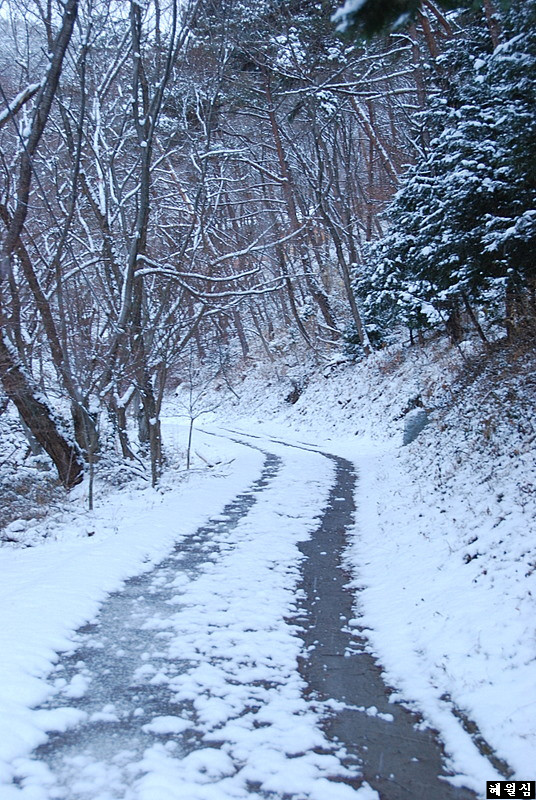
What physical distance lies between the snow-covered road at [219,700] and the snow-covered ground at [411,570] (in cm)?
5

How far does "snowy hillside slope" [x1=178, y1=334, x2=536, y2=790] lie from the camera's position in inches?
157

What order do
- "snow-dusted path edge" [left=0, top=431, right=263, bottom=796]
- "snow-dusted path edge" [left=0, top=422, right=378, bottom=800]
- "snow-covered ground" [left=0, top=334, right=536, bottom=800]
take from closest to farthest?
"snow-dusted path edge" [left=0, top=422, right=378, bottom=800]
"snow-covered ground" [left=0, top=334, right=536, bottom=800]
"snow-dusted path edge" [left=0, top=431, right=263, bottom=796]

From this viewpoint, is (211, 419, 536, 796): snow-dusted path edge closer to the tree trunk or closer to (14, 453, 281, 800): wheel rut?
(14, 453, 281, 800): wheel rut

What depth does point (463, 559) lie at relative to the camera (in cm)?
622

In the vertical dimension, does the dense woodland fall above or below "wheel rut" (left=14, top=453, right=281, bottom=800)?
above

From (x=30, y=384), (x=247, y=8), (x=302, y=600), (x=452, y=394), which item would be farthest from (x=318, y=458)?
(x=247, y=8)


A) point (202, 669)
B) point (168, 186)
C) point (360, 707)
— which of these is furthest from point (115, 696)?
point (168, 186)

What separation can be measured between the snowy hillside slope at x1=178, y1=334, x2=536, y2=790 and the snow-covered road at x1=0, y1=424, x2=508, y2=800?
387 mm

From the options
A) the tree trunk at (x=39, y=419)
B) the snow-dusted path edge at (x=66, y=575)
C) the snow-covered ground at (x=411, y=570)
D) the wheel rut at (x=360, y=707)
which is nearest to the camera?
the wheel rut at (x=360, y=707)

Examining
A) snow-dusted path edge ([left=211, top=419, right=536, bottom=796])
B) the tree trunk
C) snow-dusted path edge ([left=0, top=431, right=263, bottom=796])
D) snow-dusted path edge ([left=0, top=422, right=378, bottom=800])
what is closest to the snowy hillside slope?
snow-dusted path edge ([left=211, top=419, right=536, bottom=796])

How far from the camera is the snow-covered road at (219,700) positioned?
3.18 metres

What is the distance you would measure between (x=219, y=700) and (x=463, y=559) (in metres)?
3.47

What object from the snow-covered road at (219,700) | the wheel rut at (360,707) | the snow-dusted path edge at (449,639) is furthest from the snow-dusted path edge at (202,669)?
the snow-dusted path edge at (449,639)

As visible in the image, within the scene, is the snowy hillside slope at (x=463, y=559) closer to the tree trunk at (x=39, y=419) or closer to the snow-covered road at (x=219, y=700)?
the snow-covered road at (x=219, y=700)
